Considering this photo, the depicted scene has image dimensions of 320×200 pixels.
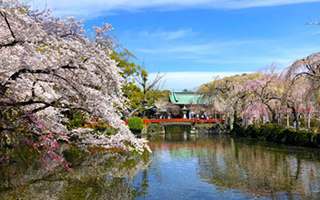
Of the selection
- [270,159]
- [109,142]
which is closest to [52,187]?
[109,142]

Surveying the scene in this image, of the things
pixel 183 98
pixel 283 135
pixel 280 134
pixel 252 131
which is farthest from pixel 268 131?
pixel 183 98

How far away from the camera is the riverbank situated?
20891 millimetres

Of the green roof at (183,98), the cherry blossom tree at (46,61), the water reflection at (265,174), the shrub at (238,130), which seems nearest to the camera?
the cherry blossom tree at (46,61)

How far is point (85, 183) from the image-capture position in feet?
35.9

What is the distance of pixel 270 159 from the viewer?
54.5 feet

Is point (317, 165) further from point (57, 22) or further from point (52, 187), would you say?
point (57, 22)

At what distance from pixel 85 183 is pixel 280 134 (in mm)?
18807

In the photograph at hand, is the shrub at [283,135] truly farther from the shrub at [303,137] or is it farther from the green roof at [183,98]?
the green roof at [183,98]

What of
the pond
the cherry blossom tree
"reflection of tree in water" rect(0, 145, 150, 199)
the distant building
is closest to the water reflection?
the pond

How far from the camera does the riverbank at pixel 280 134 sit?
68.5ft

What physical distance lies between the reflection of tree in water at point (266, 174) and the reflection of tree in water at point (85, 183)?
3100 mm

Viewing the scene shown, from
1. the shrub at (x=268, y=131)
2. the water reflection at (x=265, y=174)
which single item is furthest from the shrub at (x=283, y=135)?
the water reflection at (x=265, y=174)

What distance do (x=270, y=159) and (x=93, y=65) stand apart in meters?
12.5

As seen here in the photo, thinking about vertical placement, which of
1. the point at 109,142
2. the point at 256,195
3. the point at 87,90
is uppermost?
the point at 87,90
